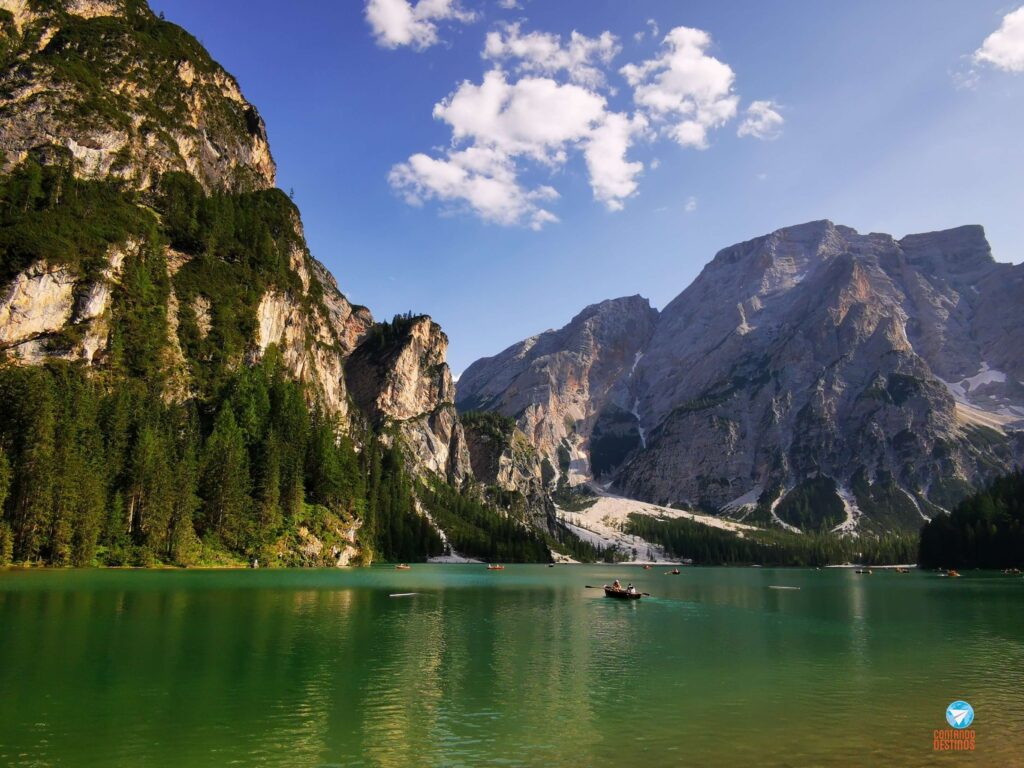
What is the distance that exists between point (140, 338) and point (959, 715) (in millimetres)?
138610

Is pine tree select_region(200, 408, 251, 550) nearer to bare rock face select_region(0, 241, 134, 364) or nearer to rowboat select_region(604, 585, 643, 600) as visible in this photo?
bare rock face select_region(0, 241, 134, 364)

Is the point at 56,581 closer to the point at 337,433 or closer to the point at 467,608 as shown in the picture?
the point at 467,608

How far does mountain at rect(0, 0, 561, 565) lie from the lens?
98.2 m

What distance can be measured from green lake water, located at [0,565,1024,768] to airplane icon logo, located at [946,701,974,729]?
44 cm

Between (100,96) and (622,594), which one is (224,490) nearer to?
(622,594)

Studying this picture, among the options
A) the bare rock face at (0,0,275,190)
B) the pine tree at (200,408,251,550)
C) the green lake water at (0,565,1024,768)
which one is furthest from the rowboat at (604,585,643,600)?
the bare rock face at (0,0,275,190)

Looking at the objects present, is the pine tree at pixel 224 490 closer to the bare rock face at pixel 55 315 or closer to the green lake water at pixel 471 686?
the bare rock face at pixel 55 315

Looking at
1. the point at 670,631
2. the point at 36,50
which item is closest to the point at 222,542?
the point at 670,631

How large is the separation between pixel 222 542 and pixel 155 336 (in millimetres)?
45668

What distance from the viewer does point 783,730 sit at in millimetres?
24812

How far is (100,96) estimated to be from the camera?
161 meters

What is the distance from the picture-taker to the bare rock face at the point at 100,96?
142500 mm

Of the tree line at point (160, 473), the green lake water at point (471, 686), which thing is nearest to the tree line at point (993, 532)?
the green lake water at point (471, 686)

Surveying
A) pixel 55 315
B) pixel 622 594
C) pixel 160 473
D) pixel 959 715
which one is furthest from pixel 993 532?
pixel 55 315
